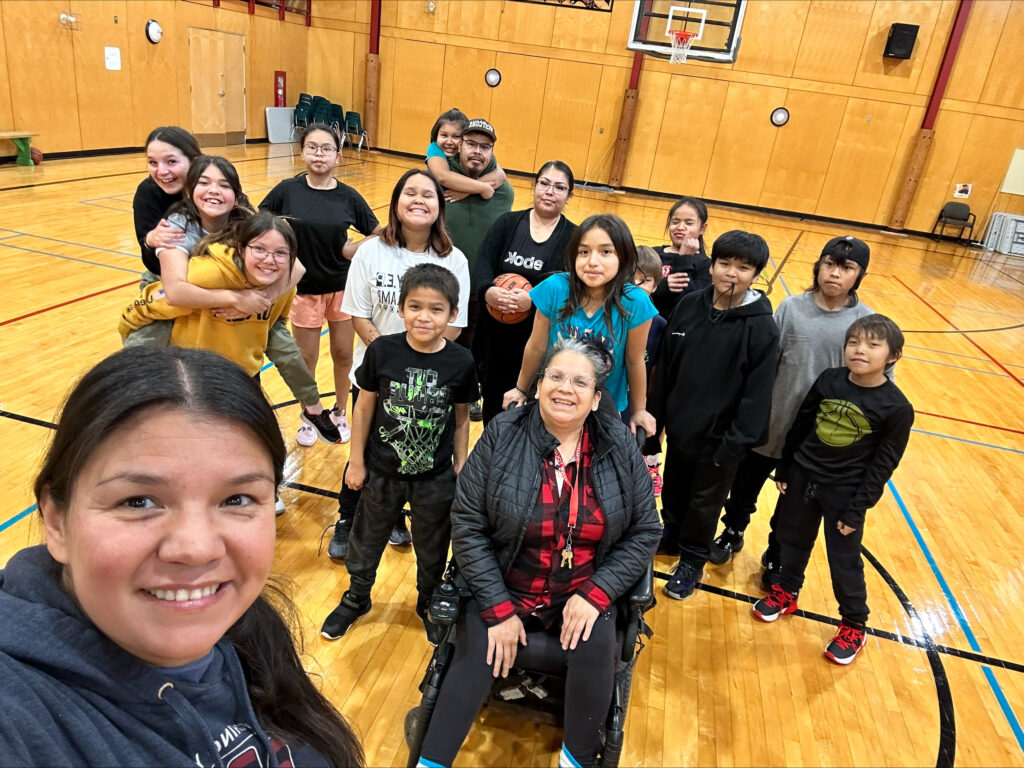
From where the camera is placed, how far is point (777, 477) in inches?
110

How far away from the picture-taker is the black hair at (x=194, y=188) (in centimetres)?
252

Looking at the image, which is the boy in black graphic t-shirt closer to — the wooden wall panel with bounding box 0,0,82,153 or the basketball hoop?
the wooden wall panel with bounding box 0,0,82,153

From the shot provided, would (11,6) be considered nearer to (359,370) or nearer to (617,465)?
(359,370)

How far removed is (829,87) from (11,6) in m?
14.8

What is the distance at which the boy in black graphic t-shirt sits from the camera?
227 cm

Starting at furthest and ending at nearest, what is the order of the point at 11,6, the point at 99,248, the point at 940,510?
the point at 11,6
the point at 99,248
the point at 940,510

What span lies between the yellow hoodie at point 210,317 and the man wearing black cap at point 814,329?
2.24 meters

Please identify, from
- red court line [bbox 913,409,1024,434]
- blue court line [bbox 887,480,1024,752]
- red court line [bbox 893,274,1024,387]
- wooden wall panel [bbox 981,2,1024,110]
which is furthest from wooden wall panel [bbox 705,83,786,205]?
blue court line [bbox 887,480,1024,752]

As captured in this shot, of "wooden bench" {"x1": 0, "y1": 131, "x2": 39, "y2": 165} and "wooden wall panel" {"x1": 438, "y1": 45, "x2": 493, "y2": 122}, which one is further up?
"wooden wall panel" {"x1": 438, "y1": 45, "x2": 493, "y2": 122}

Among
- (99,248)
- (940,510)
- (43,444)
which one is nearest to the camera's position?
(43,444)

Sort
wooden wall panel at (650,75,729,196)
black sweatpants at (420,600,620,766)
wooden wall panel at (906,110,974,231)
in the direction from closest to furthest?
1. black sweatpants at (420,600,620,766)
2. wooden wall panel at (906,110,974,231)
3. wooden wall panel at (650,75,729,196)

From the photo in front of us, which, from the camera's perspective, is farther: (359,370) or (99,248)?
(99,248)

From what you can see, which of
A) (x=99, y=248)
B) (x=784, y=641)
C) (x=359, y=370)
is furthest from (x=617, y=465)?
(x=99, y=248)

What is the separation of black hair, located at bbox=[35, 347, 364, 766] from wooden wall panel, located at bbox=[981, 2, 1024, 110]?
16.9 metres
